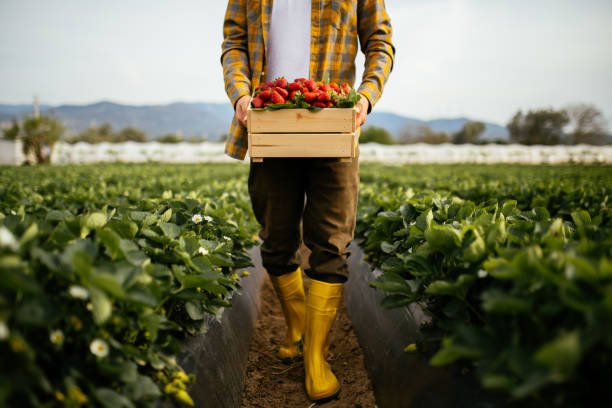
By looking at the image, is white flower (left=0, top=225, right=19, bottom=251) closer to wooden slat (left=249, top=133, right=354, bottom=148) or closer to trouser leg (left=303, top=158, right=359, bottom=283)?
wooden slat (left=249, top=133, right=354, bottom=148)

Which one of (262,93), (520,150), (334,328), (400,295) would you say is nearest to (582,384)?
(400,295)

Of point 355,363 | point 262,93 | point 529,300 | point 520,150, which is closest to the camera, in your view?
point 529,300

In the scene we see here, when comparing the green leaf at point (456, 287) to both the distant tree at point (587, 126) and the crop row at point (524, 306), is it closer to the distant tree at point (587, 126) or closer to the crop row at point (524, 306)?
the crop row at point (524, 306)

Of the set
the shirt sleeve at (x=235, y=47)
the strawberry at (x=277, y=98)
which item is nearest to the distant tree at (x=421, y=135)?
the shirt sleeve at (x=235, y=47)

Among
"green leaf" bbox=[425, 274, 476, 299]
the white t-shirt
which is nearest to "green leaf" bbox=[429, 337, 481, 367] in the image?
"green leaf" bbox=[425, 274, 476, 299]

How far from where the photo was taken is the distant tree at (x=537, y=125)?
63875mm

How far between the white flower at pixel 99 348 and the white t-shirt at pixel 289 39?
5.29 ft

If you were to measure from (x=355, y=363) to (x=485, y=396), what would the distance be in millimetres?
1362

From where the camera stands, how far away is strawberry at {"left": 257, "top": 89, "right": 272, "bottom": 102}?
1731 millimetres

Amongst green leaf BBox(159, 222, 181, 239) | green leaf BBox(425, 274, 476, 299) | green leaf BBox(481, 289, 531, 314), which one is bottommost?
green leaf BBox(425, 274, 476, 299)

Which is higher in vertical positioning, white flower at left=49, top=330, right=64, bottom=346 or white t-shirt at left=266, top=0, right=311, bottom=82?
white t-shirt at left=266, top=0, right=311, bottom=82

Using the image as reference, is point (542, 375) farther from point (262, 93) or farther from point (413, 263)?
point (262, 93)

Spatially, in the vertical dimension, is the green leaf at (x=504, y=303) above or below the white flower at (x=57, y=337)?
above

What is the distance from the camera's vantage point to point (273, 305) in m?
3.41
